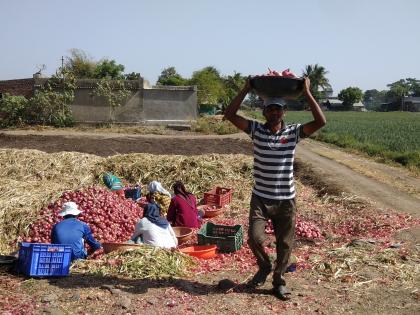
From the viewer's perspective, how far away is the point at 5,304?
491 centimetres

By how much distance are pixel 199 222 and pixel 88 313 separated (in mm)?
4377

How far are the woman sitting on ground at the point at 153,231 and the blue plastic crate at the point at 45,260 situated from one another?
114 cm

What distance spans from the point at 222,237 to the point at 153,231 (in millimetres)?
1192

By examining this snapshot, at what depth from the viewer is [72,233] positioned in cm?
642

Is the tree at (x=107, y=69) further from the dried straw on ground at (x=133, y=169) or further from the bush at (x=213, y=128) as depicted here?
the dried straw on ground at (x=133, y=169)

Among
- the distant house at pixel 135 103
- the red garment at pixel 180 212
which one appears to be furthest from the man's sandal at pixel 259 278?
the distant house at pixel 135 103

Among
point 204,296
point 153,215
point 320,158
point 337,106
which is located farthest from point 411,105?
point 204,296

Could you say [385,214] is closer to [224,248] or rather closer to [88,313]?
[224,248]

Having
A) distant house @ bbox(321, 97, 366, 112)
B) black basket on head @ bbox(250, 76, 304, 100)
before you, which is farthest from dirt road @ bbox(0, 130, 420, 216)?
distant house @ bbox(321, 97, 366, 112)

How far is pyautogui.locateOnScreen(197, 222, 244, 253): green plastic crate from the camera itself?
23.2ft

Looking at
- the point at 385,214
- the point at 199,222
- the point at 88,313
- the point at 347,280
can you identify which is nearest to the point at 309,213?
the point at 385,214

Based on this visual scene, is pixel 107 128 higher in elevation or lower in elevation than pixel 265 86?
lower

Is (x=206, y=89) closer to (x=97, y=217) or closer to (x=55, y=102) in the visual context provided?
(x=55, y=102)

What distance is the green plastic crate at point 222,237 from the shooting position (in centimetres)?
708
